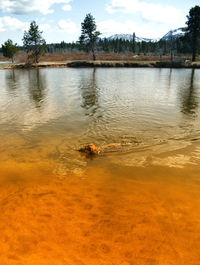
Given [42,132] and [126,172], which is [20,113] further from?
[126,172]

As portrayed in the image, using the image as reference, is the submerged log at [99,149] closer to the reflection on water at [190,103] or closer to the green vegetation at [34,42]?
the reflection on water at [190,103]

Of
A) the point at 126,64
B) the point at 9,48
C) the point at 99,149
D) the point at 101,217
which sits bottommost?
the point at 101,217

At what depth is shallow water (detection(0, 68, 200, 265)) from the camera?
4195mm

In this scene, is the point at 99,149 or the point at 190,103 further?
the point at 190,103

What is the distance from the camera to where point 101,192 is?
19.8ft

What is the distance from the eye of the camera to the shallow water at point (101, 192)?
420 cm

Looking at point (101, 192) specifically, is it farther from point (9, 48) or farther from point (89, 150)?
point (9, 48)

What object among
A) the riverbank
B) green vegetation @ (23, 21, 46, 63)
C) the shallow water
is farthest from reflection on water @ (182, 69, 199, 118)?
green vegetation @ (23, 21, 46, 63)

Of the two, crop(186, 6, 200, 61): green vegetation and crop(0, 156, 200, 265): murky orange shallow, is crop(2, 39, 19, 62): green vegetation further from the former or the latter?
crop(0, 156, 200, 265): murky orange shallow

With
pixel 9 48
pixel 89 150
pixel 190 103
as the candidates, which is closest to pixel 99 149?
pixel 89 150

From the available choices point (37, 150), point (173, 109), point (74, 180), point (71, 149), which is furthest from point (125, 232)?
point (173, 109)

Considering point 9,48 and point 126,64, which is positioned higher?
point 9,48

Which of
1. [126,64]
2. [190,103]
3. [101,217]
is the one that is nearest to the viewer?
[101,217]

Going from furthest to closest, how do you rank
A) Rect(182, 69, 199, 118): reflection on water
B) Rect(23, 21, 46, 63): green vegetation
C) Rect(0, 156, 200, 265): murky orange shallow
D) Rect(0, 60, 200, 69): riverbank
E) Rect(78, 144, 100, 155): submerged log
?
Rect(23, 21, 46, 63): green vegetation
Rect(0, 60, 200, 69): riverbank
Rect(182, 69, 199, 118): reflection on water
Rect(78, 144, 100, 155): submerged log
Rect(0, 156, 200, 265): murky orange shallow
